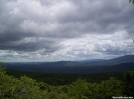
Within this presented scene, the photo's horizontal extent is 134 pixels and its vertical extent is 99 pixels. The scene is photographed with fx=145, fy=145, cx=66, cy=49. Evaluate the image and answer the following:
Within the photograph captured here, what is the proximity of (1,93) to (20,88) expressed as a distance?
165 cm

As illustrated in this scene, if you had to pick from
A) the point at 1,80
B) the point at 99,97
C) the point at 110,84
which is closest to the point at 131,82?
the point at 110,84

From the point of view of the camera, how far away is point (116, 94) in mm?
22000

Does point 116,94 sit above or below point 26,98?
below

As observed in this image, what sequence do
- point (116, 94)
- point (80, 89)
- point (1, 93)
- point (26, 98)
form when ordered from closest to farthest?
1. point (1, 93)
2. point (26, 98)
3. point (116, 94)
4. point (80, 89)

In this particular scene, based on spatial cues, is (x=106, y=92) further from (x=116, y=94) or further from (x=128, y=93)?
(x=128, y=93)

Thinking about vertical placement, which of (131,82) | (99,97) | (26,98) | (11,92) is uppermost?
(11,92)

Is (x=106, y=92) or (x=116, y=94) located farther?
(x=106, y=92)

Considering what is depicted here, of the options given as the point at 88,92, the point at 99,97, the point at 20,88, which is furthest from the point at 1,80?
the point at 88,92

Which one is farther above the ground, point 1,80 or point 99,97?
point 1,80

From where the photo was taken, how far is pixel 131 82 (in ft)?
86.3

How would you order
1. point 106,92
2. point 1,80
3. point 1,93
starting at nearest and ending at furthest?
point 1,93 → point 1,80 → point 106,92

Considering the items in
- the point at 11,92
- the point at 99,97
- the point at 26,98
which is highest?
the point at 11,92

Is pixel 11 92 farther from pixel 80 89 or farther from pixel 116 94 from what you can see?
pixel 80 89

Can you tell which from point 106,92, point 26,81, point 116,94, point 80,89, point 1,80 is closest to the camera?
point 1,80
